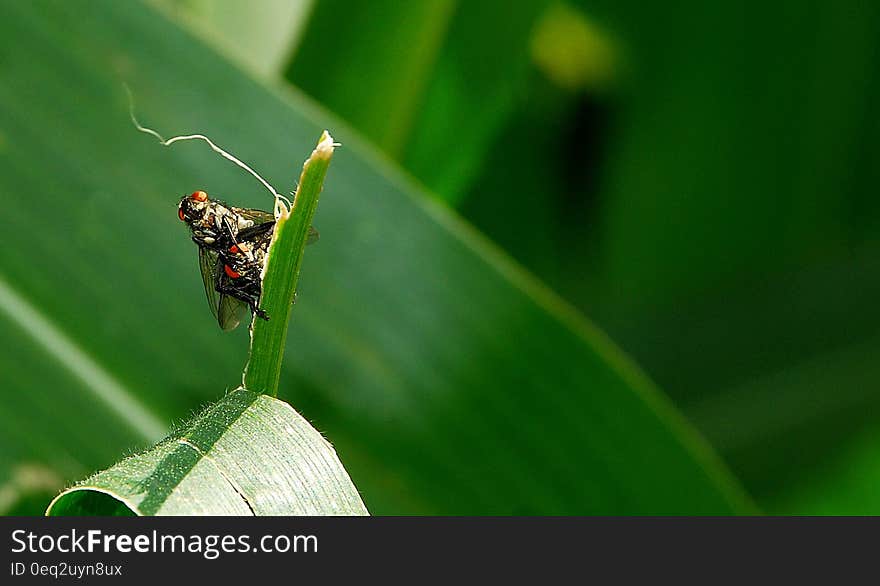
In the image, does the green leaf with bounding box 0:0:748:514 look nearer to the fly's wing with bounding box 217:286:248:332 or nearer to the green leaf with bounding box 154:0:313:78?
the fly's wing with bounding box 217:286:248:332

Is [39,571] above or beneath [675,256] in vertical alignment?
beneath

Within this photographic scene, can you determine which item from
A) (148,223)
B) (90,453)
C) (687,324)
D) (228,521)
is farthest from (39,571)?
(687,324)

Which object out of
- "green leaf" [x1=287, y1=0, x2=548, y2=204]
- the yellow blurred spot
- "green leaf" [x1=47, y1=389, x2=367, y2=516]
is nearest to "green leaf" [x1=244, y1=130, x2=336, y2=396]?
"green leaf" [x1=47, y1=389, x2=367, y2=516]

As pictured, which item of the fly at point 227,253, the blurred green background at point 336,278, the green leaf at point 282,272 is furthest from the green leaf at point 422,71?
the green leaf at point 282,272

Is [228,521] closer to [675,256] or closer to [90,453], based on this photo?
[90,453]

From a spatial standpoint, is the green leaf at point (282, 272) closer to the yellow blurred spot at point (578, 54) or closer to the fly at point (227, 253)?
the fly at point (227, 253)
